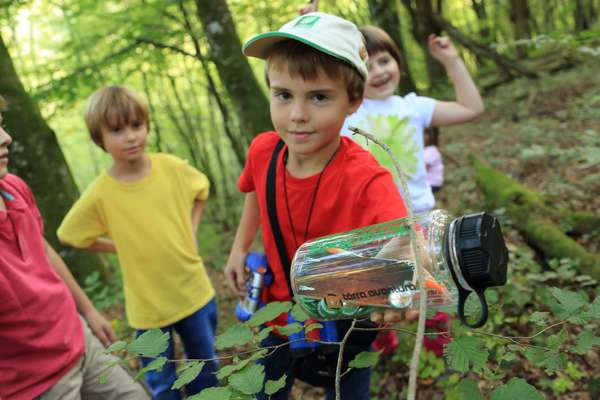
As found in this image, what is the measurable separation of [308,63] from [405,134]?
1199mm

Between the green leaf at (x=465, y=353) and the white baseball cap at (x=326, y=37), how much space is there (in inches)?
35.8

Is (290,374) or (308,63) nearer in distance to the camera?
(308,63)

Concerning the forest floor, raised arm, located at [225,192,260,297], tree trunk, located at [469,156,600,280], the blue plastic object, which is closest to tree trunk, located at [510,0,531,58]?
the forest floor

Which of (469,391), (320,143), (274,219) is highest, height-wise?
(320,143)

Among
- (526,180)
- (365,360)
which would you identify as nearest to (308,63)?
(365,360)

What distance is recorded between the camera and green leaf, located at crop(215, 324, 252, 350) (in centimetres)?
111

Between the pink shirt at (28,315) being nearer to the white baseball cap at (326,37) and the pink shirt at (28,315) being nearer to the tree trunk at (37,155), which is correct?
the white baseball cap at (326,37)

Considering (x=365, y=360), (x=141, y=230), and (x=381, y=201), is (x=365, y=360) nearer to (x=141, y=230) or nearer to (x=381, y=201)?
(x=381, y=201)

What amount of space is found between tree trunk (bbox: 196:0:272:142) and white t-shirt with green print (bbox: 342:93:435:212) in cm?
209

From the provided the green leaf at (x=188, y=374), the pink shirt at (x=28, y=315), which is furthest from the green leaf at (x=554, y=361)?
the pink shirt at (x=28, y=315)

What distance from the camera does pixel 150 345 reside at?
3.53 feet

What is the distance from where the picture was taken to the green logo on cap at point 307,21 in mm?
1439

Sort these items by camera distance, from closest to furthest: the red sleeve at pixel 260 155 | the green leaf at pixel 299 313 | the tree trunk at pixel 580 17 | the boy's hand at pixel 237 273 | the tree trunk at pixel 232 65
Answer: the green leaf at pixel 299 313 → the red sleeve at pixel 260 155 → the boy's hand at pixel 237 273 → the tree trunk at pixel 232 65 → the tree trunk at pixel 580 17

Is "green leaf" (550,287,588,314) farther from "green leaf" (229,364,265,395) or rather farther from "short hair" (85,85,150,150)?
"short hair" (85,85,150,150)
